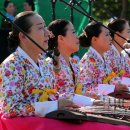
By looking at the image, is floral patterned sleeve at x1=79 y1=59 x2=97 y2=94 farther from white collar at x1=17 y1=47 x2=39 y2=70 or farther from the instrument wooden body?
the instrument wooden body

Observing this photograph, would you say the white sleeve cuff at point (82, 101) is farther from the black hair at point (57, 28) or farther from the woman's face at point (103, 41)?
the woman's face at point (103, 41)

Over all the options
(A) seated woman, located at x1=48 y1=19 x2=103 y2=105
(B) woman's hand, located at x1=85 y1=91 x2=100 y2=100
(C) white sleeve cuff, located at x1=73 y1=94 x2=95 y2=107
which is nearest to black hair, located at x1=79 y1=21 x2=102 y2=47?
(A) seated woman, located at x1=48 y1=19 x2=103 y2=105

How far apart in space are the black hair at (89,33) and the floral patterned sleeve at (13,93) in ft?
5.37

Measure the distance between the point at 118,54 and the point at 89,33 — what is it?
19.3 inches

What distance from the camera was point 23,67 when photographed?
103 inches

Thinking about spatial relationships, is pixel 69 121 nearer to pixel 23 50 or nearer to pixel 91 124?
pixel 91 124

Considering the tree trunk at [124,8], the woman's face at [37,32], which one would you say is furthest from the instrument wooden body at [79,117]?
the tree trunk at [124,8]

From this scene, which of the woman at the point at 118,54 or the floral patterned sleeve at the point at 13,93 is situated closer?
the floral patterned sleeve at the point at 13,93

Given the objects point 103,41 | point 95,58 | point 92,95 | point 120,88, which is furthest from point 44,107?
point 103,41

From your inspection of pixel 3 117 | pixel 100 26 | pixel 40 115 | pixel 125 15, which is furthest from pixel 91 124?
pixel 125 15

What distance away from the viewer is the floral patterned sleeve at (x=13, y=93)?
98.5 inches

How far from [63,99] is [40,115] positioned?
0.17m

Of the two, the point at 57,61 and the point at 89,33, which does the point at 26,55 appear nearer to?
the point at 57,61

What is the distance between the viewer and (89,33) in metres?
4.12
